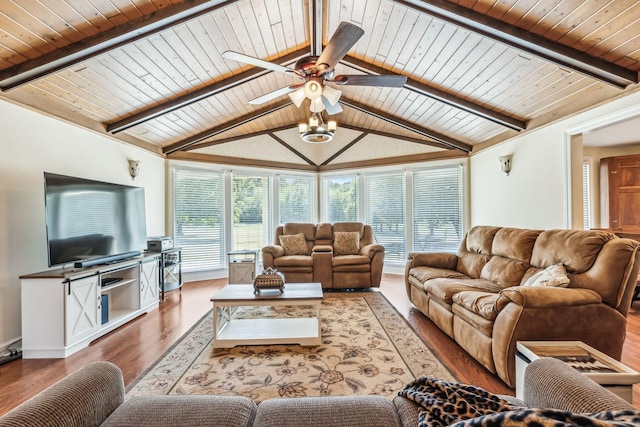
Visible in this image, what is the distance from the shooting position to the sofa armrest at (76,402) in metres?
0.88

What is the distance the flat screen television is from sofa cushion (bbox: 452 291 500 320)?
3.70 m

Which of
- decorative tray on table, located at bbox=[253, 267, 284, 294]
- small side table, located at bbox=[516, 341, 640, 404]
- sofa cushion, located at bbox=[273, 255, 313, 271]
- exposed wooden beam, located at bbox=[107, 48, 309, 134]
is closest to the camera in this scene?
small side table, located at bbox=[516, 341, 640, 404]

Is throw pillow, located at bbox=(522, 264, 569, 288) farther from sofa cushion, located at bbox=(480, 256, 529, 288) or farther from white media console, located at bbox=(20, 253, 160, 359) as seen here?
white media console, located at bbox=(20, 253, 160, 359)

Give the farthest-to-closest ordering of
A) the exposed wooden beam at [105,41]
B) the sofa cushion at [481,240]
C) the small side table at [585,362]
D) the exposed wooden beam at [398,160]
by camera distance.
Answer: the exposed wooden beam at [398,160], the sofa cushion at [481,240], the exposed wooden beam at [105,41], the small side table at [585,362]

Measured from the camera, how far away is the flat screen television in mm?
2762

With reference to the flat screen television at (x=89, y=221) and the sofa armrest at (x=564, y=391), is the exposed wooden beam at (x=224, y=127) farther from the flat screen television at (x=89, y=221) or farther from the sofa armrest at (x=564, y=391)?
the sofa armrest at (x=564, y=391)

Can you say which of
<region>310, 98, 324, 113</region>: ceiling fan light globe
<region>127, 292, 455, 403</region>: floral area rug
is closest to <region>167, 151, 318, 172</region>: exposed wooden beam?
<region>310, 98, 324, 113</region>: ceiling fan light globe

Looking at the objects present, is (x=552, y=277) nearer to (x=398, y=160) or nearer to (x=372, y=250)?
(x=372, y=250)

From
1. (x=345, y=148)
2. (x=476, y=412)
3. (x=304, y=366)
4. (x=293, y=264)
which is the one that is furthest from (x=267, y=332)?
(x=345, y=148)

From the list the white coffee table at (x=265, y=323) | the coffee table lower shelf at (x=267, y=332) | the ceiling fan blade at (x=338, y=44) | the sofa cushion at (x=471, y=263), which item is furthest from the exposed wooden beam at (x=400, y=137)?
the coffee table lower shelf at (x=267, y=332)

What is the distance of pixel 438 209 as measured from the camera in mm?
5719

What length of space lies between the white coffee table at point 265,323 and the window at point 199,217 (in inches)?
104

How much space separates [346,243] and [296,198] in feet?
6.29

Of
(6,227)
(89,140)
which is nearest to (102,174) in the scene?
(89,140)
